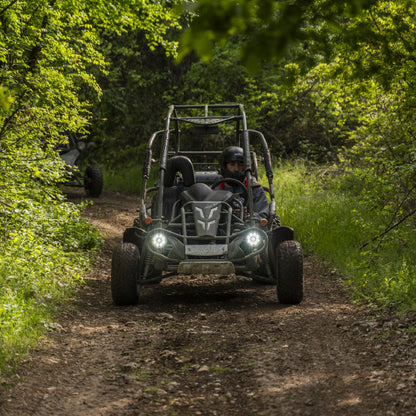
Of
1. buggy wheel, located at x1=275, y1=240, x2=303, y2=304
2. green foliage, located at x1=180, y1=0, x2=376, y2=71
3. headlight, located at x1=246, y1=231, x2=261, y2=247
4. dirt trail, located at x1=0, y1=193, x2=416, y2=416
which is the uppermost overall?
green foliage, located at x1=180, y1=0, x2=376, y2=71

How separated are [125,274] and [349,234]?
4373 millimetres

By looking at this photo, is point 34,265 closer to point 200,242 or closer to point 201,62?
point 200,242

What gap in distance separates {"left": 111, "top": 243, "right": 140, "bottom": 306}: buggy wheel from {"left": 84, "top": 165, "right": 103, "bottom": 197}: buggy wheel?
9124mm

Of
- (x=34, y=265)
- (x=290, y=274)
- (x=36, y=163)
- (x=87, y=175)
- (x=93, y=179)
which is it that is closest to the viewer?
(x=290, y=274)

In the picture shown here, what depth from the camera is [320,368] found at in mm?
4016

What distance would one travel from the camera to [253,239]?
5957 millimetres

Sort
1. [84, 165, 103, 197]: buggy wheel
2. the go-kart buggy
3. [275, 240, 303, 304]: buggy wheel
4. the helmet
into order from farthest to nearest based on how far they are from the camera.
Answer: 1. [84, 165, 103, 197]: buggy wheel
2. the go-kart buggy
3. the helmet
4. [275, 240, 303, 304]: buggy wheel

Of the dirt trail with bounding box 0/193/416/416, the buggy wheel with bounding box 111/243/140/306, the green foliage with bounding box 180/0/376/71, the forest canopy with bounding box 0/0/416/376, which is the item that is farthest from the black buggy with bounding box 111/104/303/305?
the green foliage with bounding box 180/0/376/71

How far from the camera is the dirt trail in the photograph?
3.45m

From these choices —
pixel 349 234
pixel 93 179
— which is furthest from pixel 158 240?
pixel 93 179

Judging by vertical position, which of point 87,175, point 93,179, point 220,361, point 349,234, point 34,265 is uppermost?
point 87,175

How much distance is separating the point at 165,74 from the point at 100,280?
14097 millimetres

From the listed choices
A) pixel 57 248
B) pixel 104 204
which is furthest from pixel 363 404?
pixel 104 204

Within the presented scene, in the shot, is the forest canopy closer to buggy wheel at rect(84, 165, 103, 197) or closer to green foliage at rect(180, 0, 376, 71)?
green foliage at rect(180, 0, 376, 71)
